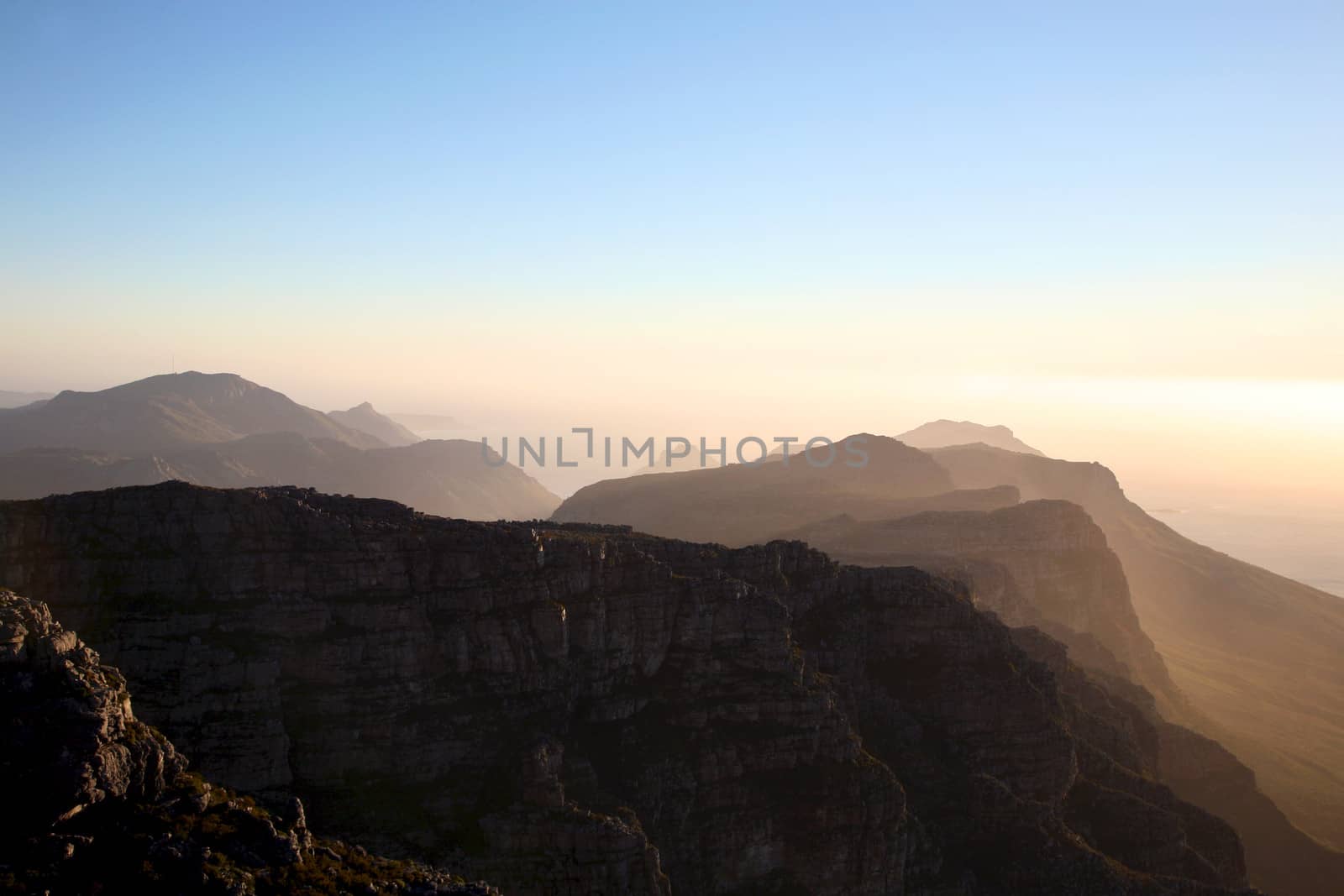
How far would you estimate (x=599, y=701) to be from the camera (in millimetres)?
77188

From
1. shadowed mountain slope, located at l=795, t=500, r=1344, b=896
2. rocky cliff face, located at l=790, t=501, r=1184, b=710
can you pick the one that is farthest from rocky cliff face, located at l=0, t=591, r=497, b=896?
rocky cliff face, located at l=790, t=501, r=1184, b=710

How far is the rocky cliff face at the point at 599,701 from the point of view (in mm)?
64188

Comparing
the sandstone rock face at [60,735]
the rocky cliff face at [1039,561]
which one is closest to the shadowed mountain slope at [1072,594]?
the rocky cliff face at [1039,561]

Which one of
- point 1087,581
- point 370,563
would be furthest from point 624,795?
point 1087,581

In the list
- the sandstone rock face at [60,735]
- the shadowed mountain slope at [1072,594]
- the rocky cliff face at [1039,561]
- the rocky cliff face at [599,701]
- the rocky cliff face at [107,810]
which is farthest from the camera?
the rocky cliff face at [1039,561]

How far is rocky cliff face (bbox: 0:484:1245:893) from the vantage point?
64188 mm

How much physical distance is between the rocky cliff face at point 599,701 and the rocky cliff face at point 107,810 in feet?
46.9

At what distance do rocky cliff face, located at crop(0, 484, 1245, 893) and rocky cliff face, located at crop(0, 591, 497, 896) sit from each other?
1430 cm

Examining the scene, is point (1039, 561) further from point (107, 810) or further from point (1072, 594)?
point (107, 810)

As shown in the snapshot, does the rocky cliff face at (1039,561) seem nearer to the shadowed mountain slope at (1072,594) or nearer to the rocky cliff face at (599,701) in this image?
the shadowed mountain slope at (1072,594)

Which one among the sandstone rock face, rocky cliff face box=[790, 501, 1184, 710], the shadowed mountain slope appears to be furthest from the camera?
rocky cliff face box=[790, 501, 1184, 710]

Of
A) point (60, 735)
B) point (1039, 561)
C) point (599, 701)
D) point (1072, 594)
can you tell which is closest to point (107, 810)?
point (60, 735)

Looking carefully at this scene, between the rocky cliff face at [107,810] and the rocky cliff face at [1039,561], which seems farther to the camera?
the rocky cliff face at [1039,561]

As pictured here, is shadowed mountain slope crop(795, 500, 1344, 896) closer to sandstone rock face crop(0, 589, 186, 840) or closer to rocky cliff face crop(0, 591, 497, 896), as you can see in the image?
rocky cliff face crop(0, 591, 497, 896)
